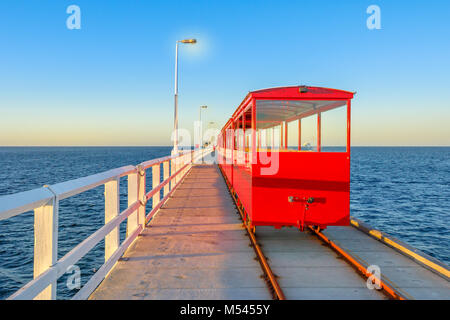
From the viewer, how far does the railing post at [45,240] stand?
2713 millimetres

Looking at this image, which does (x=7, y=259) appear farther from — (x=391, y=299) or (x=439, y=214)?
(x=439, y=214)

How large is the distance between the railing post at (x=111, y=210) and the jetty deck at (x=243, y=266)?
25 cm

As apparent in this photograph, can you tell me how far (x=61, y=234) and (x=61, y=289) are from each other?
7238mm

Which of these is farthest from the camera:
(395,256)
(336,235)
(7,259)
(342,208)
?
(7,259)

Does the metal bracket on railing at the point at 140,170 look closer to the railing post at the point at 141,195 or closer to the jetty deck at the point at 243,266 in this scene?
the railing post at the point at 141,195

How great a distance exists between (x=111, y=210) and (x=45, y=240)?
1.92 m

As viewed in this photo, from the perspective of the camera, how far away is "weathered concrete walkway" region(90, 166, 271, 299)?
3.86 metres

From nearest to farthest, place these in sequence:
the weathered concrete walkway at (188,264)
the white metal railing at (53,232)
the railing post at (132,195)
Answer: the white metal railing at (53,232)
the weathered concrete walkway at (188,264)
the railing post at (132,195)

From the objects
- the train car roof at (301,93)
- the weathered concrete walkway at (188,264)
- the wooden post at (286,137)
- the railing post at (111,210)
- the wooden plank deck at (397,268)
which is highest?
the train car roof at (301,93)

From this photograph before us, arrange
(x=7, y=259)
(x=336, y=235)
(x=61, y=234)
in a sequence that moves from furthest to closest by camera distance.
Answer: (x=61, y=234)
(x=7, y=259)
(x=336, y=235)

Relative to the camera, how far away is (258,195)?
19.2 ft

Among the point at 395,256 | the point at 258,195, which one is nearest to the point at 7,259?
the point at 258,195

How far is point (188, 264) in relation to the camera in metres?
4.78

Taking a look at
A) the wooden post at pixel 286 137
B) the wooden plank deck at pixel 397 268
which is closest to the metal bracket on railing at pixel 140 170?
the wooden plank deck at pixel 397 268
